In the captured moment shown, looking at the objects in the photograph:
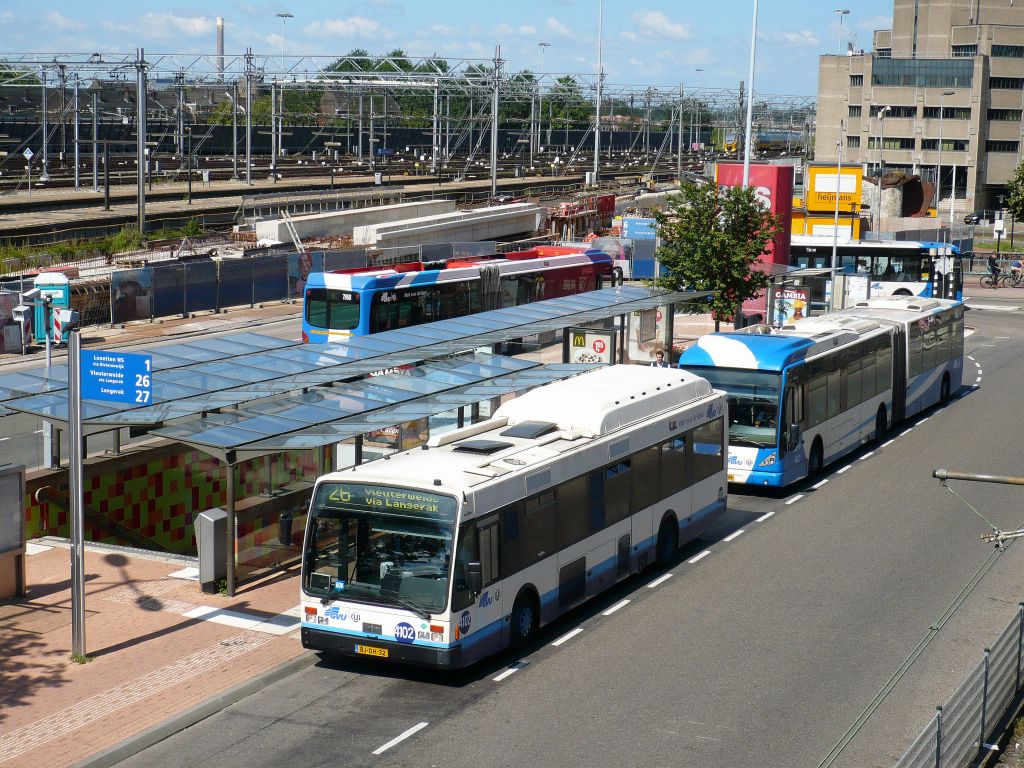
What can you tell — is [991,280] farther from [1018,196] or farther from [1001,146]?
[1001,146]

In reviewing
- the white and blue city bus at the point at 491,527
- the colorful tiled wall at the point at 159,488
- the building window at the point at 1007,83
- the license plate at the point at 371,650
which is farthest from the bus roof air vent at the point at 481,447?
the building window at the point at 1007,83

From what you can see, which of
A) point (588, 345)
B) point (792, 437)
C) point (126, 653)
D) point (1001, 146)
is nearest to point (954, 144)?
point (1001, 146)

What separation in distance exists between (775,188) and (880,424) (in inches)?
665

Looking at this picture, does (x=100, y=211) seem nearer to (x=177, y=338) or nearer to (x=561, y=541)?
(x=177, y=338)

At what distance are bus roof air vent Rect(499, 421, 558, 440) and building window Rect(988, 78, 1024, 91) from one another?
11627 cm

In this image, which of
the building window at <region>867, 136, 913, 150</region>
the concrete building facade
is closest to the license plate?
the concrete building facade

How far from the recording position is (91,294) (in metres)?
42.0

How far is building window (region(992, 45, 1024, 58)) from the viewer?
124500mm

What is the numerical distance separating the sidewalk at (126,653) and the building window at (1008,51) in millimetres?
123695

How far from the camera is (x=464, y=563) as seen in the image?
1313 cm

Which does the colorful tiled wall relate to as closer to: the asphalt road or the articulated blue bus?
the asphalt road

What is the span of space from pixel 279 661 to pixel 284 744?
7.08 feet

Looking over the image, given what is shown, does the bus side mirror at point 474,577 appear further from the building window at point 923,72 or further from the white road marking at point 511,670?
the building window at point 923,72

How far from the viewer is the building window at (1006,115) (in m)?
119
